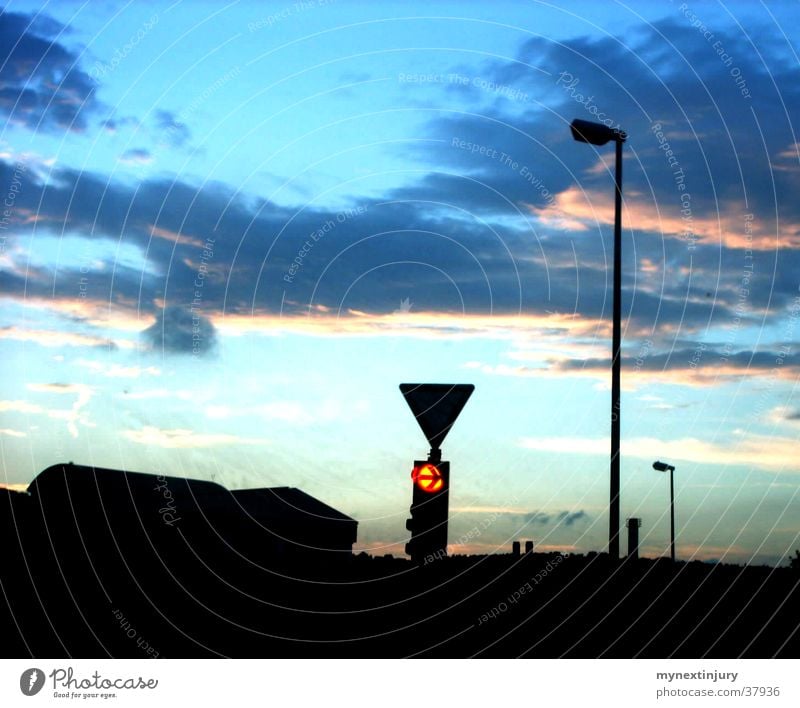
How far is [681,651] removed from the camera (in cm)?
1479

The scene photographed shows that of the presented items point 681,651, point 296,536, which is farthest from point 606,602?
point 296,536

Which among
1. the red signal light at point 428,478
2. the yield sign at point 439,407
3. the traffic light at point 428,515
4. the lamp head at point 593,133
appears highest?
the lamp head at point 593,133

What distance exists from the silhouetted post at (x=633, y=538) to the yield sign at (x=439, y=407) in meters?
11.0

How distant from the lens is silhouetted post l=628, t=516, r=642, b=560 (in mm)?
21297

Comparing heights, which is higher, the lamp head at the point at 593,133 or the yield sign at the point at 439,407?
the lamp head at the point at 593,133

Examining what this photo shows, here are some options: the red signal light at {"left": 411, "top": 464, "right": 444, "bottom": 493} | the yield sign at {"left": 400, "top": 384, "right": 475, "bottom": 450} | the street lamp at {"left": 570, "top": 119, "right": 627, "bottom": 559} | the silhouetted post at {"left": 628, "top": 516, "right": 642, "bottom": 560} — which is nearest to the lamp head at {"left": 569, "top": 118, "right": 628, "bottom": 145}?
the street lamp at {"left": 570, "top": 119, "right": 627, "bottom": 559}

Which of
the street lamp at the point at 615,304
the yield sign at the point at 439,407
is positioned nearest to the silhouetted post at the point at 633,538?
the street lamp at the point at 615,304

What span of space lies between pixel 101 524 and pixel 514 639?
2611 cm

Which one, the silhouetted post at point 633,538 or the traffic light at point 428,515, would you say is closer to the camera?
the traffic light at point 428,515

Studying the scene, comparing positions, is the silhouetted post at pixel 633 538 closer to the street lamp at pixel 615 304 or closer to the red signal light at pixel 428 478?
the street lamp at pixel 615 304

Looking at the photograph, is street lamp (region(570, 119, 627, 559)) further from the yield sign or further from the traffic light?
the traffic light

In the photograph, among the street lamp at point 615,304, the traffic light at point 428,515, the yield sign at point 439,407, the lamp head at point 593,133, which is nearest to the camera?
the traffic light at point 428,515

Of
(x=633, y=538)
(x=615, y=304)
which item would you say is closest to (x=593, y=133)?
(x=615, y=304)

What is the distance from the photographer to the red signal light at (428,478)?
434 inches
